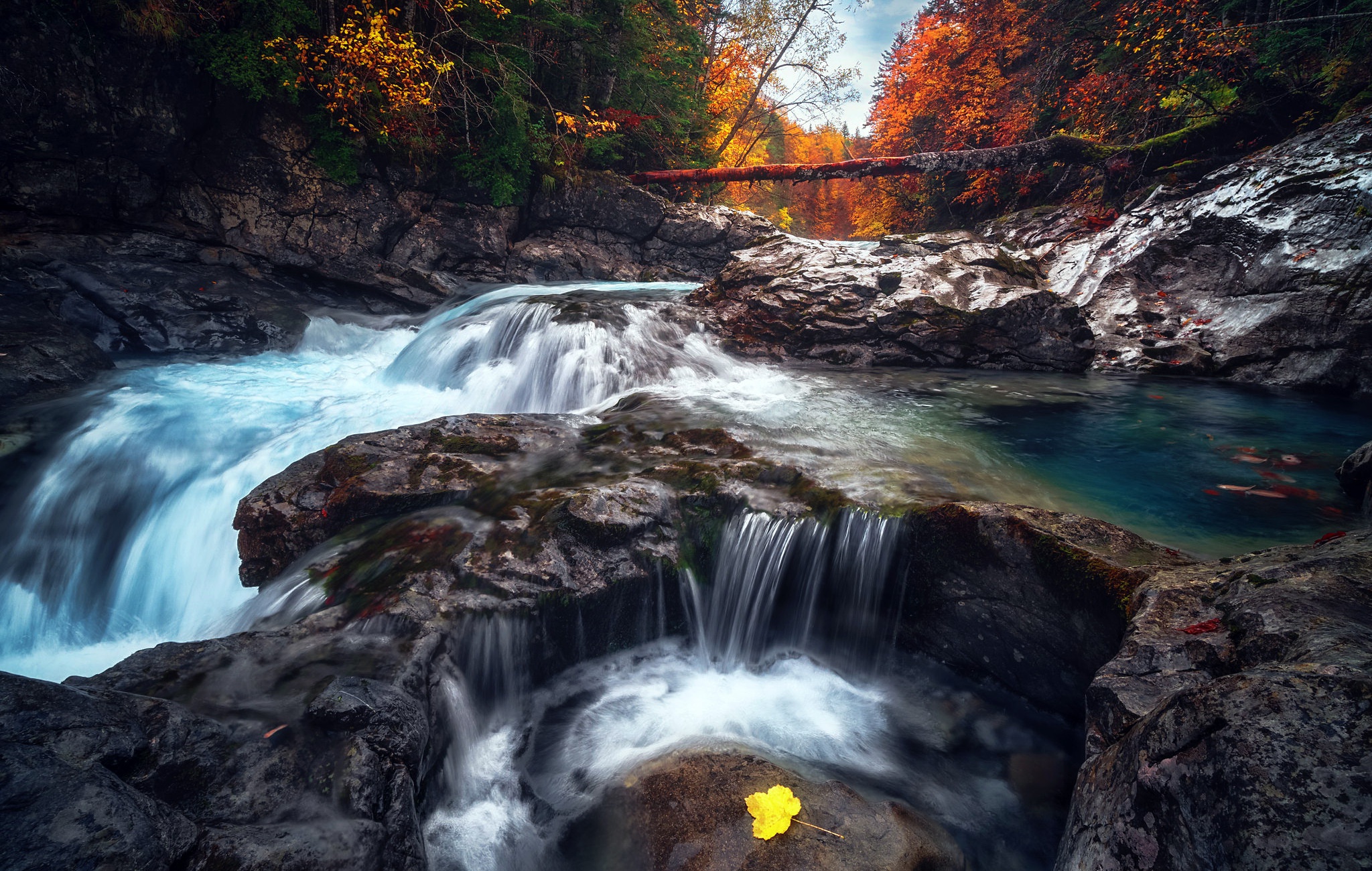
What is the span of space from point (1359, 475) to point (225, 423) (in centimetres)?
1012

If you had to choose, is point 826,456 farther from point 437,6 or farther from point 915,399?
point 437,6

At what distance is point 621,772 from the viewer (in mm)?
2783

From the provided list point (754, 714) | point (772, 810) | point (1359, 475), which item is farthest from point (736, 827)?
point (1359, 475)

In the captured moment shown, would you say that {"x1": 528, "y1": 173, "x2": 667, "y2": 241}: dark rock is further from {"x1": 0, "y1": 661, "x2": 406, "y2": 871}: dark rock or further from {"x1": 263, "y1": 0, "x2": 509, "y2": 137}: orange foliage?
{"x1": 0, "y1": 661, "x2": 406, "y2": 871}: dark rock

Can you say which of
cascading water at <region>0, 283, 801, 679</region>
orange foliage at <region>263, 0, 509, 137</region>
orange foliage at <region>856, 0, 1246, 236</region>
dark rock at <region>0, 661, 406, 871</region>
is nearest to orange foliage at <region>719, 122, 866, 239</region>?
orange foliage at <region>856, 0, 1246, 236</region>

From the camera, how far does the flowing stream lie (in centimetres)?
289

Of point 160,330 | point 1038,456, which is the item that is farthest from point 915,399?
point 160,330

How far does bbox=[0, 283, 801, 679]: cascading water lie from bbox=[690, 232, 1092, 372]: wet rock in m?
0.98

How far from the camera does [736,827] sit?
2289 mm

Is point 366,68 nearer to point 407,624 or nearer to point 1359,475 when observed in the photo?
point 407,624

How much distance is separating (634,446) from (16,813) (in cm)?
384

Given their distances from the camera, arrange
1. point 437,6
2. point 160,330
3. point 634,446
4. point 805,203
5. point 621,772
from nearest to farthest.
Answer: point 621,772 → point 634,446 → point 160,330 → point 437,6 → point 805,203

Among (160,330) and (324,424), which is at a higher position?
(160,330)

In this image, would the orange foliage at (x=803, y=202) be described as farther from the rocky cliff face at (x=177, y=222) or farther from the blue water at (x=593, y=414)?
the blue water at (x=593, y=414)
